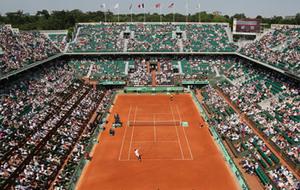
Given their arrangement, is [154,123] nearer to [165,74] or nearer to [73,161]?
[73,161]

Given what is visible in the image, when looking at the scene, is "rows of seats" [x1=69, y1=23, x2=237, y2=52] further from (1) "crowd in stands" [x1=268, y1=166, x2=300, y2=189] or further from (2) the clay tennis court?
(1) "crowd in stands" [x1=268, y1=166, x2=300, y2=189]

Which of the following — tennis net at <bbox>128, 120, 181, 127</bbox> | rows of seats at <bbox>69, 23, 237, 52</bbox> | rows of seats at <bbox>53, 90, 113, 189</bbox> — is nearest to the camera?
rows of seats at <bbox>53, 90, 113, 189</bbox>

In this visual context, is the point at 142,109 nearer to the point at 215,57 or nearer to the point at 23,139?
the point at 23,139

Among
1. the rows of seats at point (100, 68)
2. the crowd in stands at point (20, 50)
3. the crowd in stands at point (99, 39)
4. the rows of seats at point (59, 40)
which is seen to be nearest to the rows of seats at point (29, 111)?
the crowd in stands at point (20, 50)

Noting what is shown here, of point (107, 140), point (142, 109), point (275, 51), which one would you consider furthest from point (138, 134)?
point (275, 51)

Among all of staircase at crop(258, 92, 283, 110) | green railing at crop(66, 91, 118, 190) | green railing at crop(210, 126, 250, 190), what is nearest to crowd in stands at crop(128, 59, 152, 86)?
green railing at crop(66, 91, 118, 190)

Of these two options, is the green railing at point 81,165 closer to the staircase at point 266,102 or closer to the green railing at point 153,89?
the green railing at point 153,89
